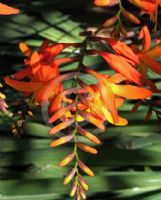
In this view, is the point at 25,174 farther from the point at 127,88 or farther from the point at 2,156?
the point at 127,88

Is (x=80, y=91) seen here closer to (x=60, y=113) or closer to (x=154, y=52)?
(x=60, y=113)

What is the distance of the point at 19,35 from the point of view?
1.41 meters

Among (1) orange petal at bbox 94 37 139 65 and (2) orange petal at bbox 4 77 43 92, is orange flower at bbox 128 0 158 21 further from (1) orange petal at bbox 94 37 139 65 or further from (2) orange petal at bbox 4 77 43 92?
(2) orange petal at bbox 4 77 43 92

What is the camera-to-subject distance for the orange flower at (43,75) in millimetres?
528

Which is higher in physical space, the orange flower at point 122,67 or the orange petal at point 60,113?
the orange flower at point 122,67

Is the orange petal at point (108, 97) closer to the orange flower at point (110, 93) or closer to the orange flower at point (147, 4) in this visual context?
the orange flower at point (110, 93)

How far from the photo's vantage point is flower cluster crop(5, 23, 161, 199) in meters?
0.50

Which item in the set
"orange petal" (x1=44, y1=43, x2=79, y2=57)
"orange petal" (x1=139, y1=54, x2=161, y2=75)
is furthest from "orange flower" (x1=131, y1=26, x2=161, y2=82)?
"orange petal" (x1=44, y1=43, x2=79, y2=57)

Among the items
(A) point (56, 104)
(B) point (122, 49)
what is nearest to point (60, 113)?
(A) point (56, 104)

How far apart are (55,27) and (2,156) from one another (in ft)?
1.70

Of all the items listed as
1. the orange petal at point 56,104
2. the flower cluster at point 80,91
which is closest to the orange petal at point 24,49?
the flower cluster at point 80,91

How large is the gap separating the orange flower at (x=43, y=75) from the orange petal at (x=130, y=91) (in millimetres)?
61

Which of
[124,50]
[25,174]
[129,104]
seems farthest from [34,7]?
[124,50]

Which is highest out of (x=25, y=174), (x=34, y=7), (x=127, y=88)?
(x=127, y=88)
